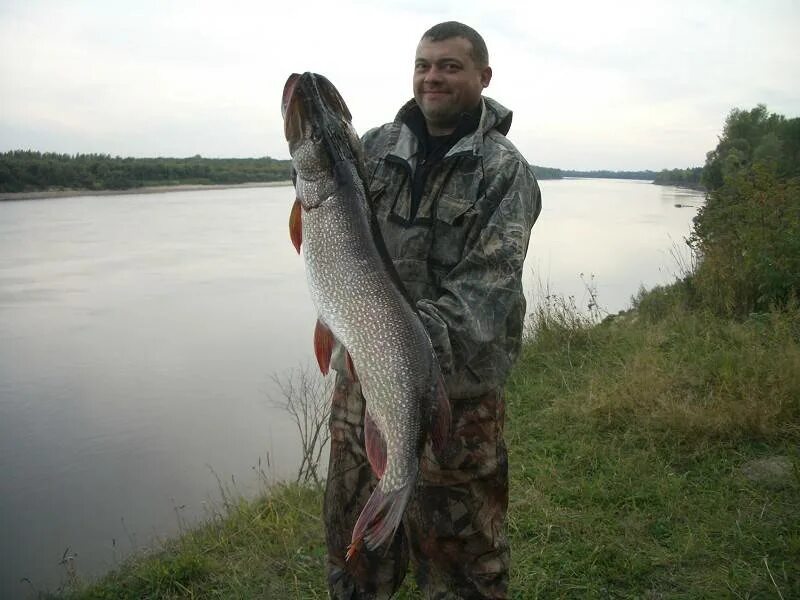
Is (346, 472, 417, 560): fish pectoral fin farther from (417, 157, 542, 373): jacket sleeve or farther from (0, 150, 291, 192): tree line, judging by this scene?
(0, 150, 291, 192): tree line

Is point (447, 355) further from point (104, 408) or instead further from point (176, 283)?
point (176, 283)

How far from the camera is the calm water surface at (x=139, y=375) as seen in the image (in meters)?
5.84

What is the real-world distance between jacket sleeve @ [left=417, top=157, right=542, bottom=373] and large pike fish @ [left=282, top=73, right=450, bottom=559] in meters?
0.19

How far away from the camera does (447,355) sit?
2.15 m

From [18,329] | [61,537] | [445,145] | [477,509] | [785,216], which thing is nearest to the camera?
[477,509]

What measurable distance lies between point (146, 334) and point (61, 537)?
19.1 ft

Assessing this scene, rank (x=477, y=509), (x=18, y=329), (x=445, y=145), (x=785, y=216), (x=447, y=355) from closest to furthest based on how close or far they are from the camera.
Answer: (x=447, y=355)
(x=477, y=509)
(x=445, y=145)
(x=785, y=216)
(x=18, y=329)

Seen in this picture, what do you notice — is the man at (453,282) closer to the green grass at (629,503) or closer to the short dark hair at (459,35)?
the short dark hair at (459,35)

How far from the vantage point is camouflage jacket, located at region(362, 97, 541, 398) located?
2.22 m

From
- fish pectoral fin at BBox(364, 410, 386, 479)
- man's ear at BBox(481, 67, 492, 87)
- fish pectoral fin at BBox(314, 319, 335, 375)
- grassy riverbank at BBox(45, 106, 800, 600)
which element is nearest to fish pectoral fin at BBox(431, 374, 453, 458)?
fish pectoral fin at BBox(364, 410, 386, 479)

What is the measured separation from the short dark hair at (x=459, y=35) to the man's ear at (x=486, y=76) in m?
0.07

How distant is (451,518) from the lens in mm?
2512

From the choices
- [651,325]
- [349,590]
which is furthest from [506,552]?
[651,325]

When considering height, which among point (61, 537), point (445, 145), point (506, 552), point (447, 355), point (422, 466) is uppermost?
point (445, 145)
